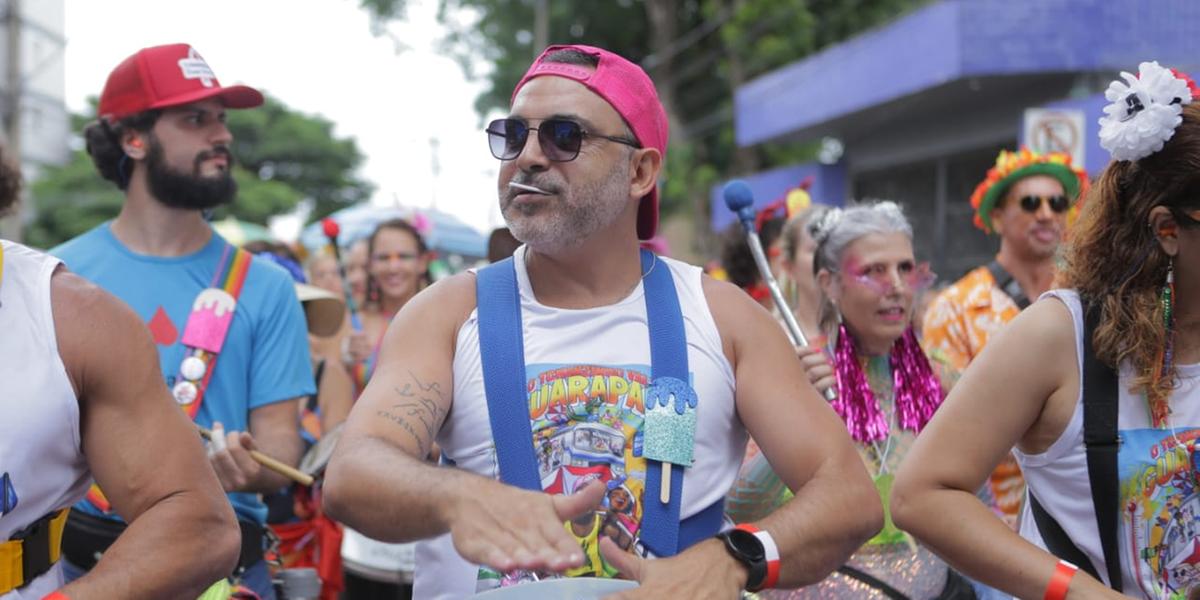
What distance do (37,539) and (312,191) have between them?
54.8m

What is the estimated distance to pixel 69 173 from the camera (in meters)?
38.5


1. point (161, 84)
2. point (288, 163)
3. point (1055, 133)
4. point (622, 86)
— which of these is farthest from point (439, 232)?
point (288, 163)

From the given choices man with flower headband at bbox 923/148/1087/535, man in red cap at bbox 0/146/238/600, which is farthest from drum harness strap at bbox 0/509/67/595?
man with flower headband at bbox 923/148/1087/535

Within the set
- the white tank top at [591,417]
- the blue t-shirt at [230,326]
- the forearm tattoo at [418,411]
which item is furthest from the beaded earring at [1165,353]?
Result: the blue t-shirt at [230,326]

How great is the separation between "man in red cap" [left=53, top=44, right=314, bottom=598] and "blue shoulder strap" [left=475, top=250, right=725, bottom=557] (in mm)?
1361

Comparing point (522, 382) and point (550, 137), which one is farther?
point (550, 137)

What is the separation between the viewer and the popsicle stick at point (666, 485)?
97.7 inches

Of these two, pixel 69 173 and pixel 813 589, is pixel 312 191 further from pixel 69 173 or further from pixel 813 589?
pixel 813 589

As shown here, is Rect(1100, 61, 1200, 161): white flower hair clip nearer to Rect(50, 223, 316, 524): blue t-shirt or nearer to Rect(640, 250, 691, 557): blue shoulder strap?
Rect(640, 250, 691, 557): blue shoulder strap

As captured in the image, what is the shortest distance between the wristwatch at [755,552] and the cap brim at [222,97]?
2.74 metres

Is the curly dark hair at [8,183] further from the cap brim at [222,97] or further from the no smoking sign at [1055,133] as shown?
the no smoking sign at [1055,133]

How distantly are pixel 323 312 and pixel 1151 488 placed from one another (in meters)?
3.52

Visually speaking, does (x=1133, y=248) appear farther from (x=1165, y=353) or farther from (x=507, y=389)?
(x=507, y=389)

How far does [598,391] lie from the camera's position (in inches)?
99.7
